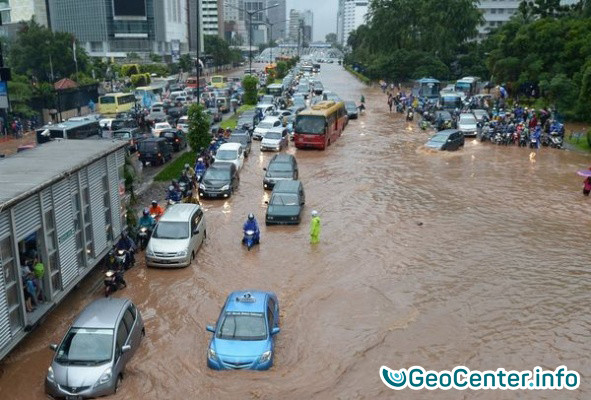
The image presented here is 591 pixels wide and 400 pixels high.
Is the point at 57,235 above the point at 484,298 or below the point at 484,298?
above

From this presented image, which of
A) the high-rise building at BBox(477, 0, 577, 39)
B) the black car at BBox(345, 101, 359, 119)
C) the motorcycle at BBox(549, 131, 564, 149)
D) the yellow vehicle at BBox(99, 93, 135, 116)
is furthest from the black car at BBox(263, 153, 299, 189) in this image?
the high-rise building at BBox(477, 0, 577, 39)

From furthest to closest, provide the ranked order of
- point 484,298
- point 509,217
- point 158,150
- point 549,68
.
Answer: point 549,68 < point 158,150 < point 509,217 < point 484,298

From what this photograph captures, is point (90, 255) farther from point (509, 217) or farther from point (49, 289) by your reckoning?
point (509, 217)

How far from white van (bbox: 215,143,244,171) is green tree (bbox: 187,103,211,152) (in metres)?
1.93

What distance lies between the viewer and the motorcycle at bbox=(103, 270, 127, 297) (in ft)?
50.6

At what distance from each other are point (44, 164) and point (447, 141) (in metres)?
26.2

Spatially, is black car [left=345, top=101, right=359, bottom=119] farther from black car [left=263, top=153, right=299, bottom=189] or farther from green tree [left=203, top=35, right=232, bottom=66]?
green tree [left=203, top=35, right=232, bottom=66]

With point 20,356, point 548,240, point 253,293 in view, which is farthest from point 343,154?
point 20,356

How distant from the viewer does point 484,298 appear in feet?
50.2

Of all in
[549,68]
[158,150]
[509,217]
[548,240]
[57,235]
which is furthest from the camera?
[549,68]

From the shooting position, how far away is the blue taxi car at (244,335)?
37.6 ft

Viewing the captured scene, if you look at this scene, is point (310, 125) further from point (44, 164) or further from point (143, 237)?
point (44, 164)

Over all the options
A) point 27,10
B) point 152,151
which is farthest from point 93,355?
point 27,10

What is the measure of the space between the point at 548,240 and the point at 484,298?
6072 millimetres
